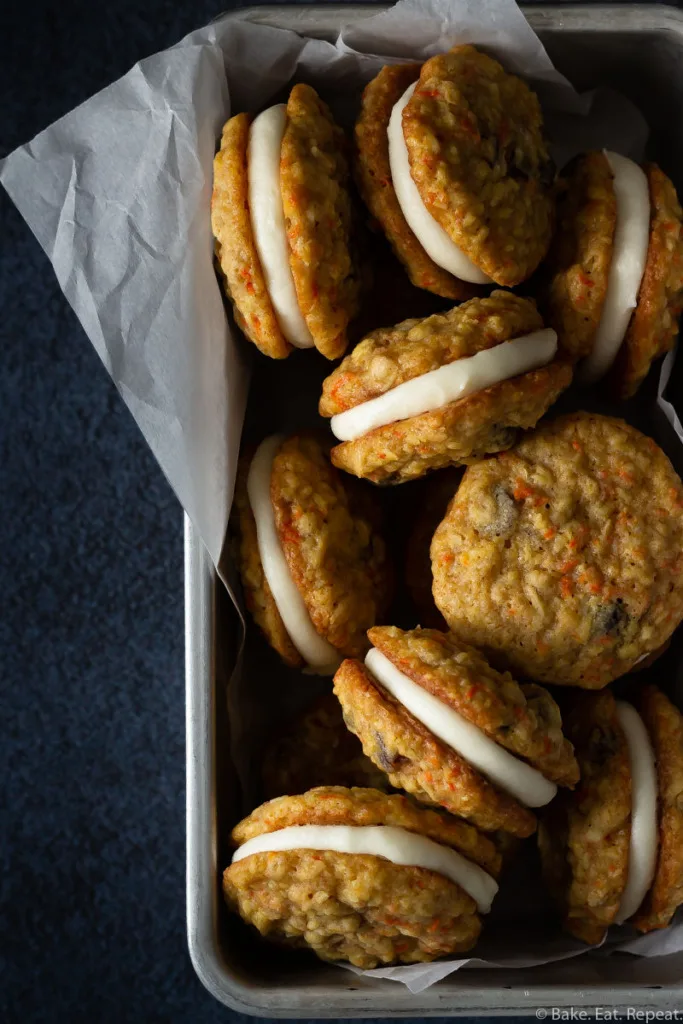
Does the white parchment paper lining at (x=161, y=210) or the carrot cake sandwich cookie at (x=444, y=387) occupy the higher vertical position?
the white parchment paper lining at (x=161, y=210)

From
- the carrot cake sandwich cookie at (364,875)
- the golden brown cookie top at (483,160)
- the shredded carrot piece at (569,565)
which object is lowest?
the carrot cake sandwich cookie at (364,875)

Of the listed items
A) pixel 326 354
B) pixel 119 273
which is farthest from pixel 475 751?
pixel 119 273

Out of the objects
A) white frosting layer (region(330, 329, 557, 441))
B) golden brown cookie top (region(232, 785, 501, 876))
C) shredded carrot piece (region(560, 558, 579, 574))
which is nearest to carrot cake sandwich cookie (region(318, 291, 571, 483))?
white frosting layer (region(330, 329, 557, 441))

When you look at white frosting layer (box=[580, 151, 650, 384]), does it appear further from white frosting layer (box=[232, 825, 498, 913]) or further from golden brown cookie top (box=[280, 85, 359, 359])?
white frosting layer (box=[232, 825, 498, 913])

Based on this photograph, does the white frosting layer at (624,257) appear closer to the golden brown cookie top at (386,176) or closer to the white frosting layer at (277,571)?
the golden brown cookie top at (386,176)

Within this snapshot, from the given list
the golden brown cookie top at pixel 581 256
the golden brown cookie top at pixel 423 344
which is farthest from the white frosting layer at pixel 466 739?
the golden brown cookie top at pixel 581 256

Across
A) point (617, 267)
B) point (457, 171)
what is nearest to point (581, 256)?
point (617, 267)
